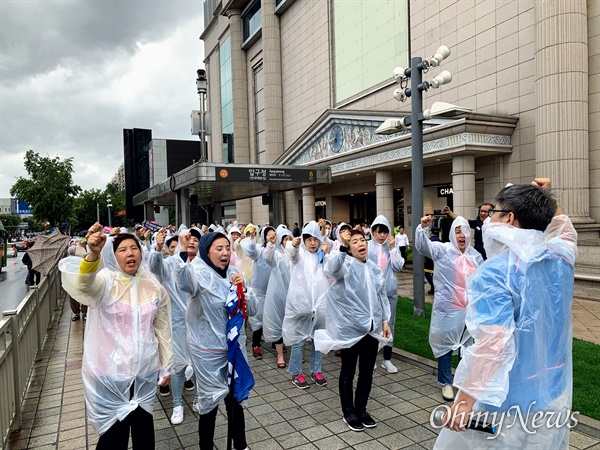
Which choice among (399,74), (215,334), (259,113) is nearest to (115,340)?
(215,334)

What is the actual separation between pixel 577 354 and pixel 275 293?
3.93 metres

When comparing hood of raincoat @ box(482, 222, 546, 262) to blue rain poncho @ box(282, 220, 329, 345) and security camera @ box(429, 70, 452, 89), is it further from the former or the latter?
security camera @ box(429, 70, 452, 89)

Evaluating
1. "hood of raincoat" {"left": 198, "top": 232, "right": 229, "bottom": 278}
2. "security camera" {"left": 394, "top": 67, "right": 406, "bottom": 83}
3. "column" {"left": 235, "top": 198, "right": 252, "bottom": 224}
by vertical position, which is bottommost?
"hood of raincoat" {"left": 198, "top": 232, "right": 229, "bottom": 278}

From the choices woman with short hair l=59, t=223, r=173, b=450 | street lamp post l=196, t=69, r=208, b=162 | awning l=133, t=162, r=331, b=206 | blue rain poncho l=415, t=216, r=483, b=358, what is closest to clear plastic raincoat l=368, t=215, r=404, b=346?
blue rain poncho l=415, t=216, r=483, b=358

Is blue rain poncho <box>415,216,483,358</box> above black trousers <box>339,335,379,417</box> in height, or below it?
above

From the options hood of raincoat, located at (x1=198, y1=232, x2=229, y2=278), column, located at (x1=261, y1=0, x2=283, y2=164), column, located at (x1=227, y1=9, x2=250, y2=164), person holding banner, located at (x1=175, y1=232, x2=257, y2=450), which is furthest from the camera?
column, located at (x1=227, y1=9, x2=250, y2=164)

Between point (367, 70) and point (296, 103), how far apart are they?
26.4 ft

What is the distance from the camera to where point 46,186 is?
2625 centimetres

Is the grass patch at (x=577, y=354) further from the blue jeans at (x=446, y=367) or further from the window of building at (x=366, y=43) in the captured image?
the window of building at (x=366, y=43)

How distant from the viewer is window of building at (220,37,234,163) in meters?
36.2

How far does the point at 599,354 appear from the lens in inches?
209

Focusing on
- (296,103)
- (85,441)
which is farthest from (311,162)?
(85,441)

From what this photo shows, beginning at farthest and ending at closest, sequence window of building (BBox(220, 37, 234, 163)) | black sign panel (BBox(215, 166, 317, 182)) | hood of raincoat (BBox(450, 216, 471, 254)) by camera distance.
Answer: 1. window of building (BBox(220, 37, 234, 163))
2. black sign panel (BBox(215, 166, 317, 182))
3. hood of raincoat (BBox(450, 216, 471, 254))

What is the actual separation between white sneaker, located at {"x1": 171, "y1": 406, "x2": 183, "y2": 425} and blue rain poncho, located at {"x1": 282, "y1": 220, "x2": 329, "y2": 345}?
61.1 inches
